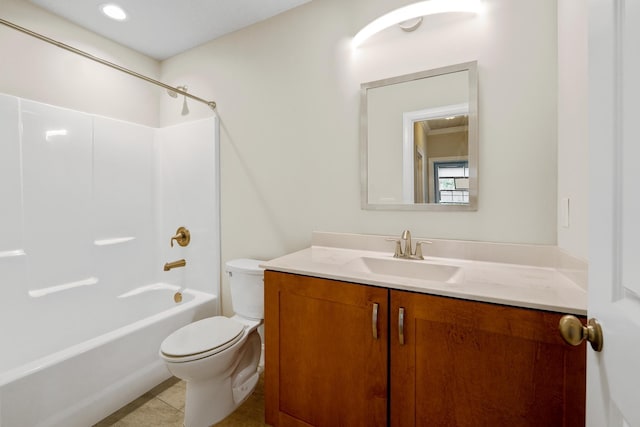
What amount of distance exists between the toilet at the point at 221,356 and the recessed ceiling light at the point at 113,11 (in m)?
1.89

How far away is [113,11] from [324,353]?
2544 mm

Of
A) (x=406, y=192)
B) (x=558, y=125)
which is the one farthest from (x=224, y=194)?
(x=558, y=125)

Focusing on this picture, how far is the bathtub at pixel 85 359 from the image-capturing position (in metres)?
1.26

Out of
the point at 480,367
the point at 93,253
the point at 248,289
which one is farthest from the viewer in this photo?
the point at 93,253

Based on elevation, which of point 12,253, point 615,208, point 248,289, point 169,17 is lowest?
point 248,289

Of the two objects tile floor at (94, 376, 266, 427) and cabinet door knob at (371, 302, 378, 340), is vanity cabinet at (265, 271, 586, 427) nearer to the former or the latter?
cabinet door knob at (371, 302, 378, 340)

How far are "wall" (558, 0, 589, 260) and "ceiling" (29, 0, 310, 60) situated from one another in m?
1.48

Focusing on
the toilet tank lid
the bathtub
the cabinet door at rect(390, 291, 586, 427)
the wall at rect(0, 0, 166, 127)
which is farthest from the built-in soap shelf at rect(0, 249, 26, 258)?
the cabinet door at rect(390, 291, 586, 427)

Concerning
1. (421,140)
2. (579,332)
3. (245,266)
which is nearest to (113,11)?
(245,266)

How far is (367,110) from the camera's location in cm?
172

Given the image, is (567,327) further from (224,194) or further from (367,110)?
(224,194)

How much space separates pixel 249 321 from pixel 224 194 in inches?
38.9

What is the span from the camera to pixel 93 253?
2.17 meters

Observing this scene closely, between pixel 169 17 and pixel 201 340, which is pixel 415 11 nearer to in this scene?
pixel 169 17
